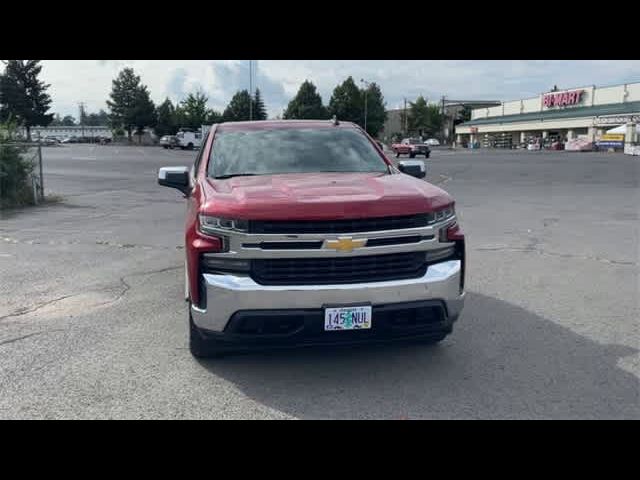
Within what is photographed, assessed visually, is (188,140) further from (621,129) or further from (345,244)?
(345,244)

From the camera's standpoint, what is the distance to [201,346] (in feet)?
15.2

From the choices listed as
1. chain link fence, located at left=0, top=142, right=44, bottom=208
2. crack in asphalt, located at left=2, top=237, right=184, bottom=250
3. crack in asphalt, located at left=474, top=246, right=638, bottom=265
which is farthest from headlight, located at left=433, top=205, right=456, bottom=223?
chain link fence, located at left=0, top=142, right=44, bottom=208

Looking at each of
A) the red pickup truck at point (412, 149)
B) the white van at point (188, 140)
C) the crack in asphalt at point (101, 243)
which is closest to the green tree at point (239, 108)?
the white van at point (188, 140)

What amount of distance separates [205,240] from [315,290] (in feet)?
2.78

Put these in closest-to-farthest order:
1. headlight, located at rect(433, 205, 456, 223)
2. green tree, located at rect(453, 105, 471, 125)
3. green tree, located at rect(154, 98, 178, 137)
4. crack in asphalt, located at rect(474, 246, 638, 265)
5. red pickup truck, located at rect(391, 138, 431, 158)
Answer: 1. headlight, located at rect(433, 205, 456, 223)
2. crack in asphalt, located at rect(474, 246, 638, 265)
3. red pickup truck, located at rect(391, 138, 431, 158)
4. green tree, located at rect(154, 98, 178, 137)
5. green tree, located at rect(453, 105, 471, 125)

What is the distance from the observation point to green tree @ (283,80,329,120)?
81.1m

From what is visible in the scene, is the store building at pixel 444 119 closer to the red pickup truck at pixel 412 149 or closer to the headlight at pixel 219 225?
the red pickup truck at pixel 412 149

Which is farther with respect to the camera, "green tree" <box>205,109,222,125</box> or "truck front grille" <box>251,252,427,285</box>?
"green tree" <box>205,109,222,125</box>

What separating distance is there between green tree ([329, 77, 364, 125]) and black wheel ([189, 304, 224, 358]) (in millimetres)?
83653

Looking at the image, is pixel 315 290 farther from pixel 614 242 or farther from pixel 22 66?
pixel 22 66

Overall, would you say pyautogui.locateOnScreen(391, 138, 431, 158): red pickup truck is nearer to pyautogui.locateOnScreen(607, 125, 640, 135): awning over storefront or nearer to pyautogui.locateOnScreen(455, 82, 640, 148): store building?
pyautogui.locateOnScreen(607, 125, 640, 135): awning over storefront

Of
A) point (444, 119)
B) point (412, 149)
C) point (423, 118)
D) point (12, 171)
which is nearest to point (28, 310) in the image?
point (12, 171)

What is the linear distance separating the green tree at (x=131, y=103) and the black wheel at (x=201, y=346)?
89.3 m

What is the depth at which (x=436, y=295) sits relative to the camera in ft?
13.9
